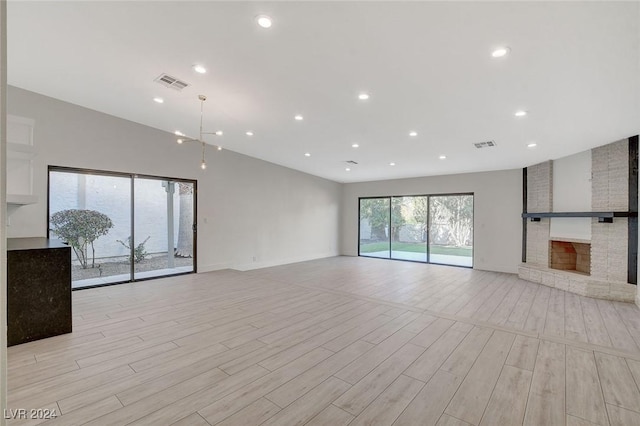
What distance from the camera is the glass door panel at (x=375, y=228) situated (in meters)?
9.66

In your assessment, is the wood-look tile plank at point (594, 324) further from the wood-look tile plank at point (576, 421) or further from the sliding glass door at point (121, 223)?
the sliding glass door at point (121, 223)

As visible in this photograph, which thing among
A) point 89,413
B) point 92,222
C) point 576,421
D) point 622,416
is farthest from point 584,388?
point 92,222

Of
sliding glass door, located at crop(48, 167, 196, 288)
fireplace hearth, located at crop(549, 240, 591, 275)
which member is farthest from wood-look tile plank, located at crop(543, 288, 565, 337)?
sliding glass door, located at crop(48, 167, 196, 288)

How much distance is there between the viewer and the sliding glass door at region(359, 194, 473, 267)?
26.7 ft

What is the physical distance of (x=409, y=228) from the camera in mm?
9062

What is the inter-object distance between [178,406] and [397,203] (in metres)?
8.46

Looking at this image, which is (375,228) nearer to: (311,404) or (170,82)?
(170,82)

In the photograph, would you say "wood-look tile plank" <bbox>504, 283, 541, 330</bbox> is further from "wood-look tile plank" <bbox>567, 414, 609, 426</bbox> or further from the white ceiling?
the white ceiling

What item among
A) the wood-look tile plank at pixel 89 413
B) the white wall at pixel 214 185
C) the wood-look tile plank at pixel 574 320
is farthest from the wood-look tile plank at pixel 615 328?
the white wall at pixel 214 185

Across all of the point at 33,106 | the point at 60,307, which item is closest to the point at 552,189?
the point at 60,307

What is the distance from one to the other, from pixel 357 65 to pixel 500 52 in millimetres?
1356

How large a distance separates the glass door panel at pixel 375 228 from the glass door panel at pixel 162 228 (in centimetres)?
601

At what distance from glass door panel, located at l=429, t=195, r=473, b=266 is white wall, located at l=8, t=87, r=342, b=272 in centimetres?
356

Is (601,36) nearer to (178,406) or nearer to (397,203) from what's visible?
(178,406)
